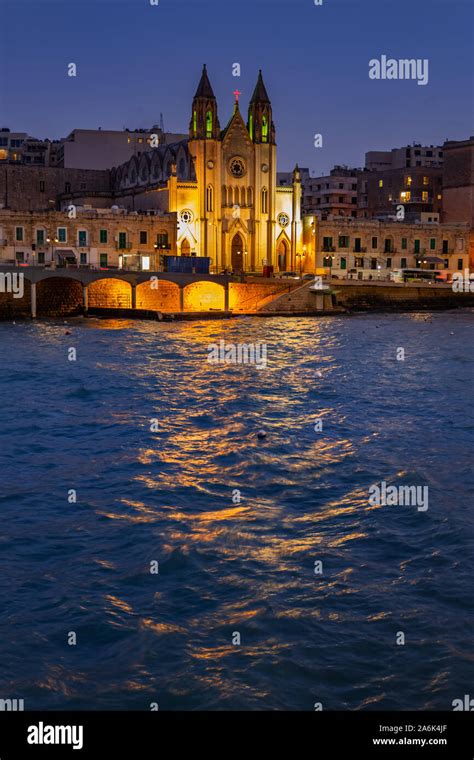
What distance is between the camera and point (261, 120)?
8531 cm

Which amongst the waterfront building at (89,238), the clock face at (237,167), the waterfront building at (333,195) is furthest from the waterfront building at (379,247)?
the waterfront building at (333,195)

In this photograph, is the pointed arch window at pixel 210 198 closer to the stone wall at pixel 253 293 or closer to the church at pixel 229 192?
the church at pixel 229 192

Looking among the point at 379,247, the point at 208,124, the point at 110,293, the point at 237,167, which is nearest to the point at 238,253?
the point at 237,167

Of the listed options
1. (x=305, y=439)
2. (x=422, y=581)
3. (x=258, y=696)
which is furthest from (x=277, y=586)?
(x=305, y=439)

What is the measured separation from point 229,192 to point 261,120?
8.19m

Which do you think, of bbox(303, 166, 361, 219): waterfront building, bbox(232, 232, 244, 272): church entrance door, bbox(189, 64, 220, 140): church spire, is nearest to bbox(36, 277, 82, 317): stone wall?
bbox(232, 232, 244, 272): church entrance door

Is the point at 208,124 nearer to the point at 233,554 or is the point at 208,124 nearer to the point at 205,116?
the point at 205,116

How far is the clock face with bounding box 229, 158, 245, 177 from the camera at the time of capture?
8351 centimetres

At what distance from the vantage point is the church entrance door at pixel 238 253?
275ft

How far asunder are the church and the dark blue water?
180 feet

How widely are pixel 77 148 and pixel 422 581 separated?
301 feet

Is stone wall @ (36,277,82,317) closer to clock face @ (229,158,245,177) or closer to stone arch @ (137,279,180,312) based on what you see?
stone arch @ (137,279,180,312)

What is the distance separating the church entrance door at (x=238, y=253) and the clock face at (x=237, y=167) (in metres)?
5.63

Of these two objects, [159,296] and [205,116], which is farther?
[205,116]
